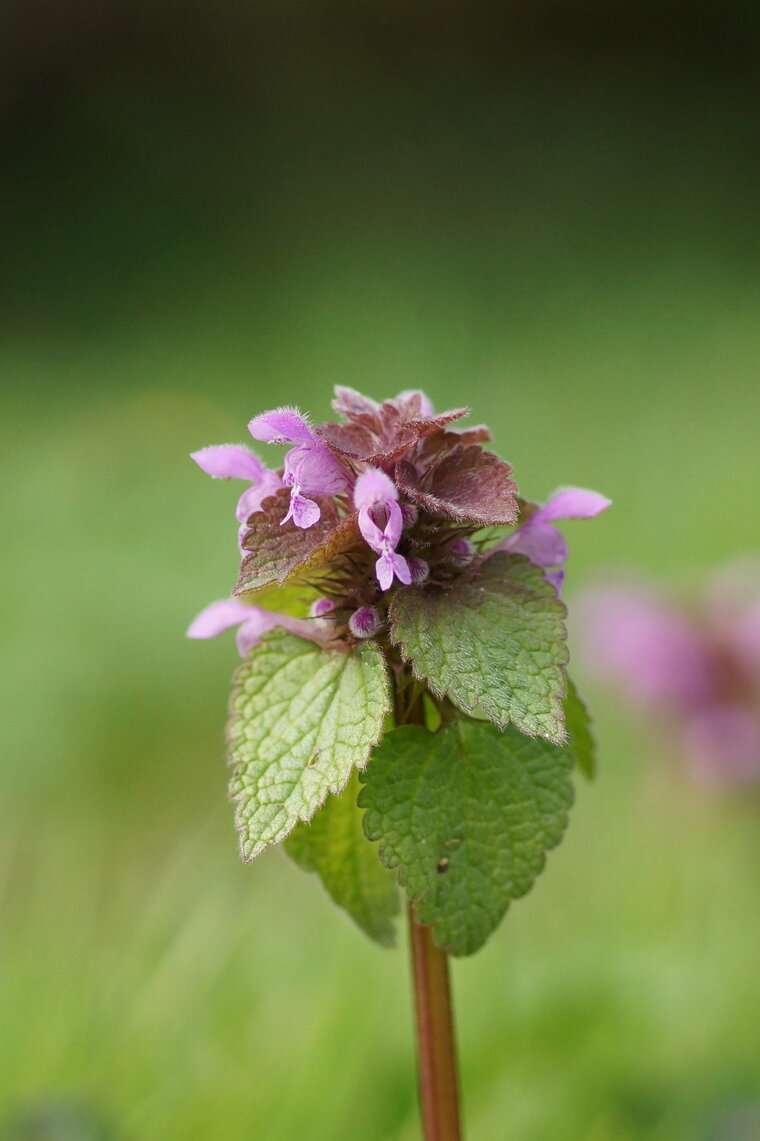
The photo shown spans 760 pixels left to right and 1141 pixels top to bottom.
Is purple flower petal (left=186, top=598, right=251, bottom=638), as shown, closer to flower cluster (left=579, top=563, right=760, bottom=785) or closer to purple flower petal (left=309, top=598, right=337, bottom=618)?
purple flower petal (left=309, top=598, right=337, bottom=618)

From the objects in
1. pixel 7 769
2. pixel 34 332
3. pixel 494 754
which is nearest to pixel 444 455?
pixel 494 754

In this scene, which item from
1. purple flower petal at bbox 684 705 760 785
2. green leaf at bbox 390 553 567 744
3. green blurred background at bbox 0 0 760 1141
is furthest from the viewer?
purple flower petal at bbox 684 705 760 785

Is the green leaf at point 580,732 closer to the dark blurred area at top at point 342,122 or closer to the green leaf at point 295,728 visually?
the green leaf at point 295,728

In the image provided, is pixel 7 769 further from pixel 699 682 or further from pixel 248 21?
pixel 248 21

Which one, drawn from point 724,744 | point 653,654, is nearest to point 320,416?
point 653,654

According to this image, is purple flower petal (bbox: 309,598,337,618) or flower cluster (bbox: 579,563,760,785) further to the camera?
flower cluster (bbox: 579,563,760,785)

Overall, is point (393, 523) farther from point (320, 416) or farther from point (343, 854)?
point (320, 416)

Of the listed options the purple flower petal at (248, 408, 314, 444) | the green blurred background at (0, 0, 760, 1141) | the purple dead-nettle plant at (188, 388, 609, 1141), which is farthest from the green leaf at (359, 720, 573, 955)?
the green blurred background at (0, 0, 760, 1141)

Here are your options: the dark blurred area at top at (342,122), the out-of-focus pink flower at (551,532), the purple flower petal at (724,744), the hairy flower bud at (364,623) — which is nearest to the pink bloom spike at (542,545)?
the out-of-focus pink flower at (551,532)
